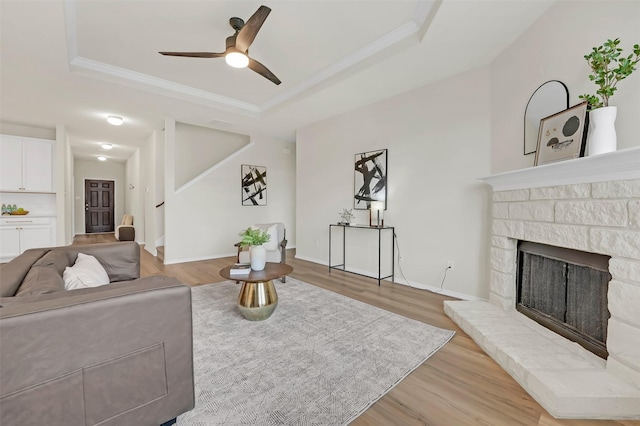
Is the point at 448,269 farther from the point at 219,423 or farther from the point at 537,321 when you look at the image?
the point at 219,423

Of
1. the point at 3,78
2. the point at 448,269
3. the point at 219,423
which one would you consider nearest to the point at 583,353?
the point at 448,269

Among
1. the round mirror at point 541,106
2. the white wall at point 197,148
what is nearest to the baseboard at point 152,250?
the white wall at point 197,148

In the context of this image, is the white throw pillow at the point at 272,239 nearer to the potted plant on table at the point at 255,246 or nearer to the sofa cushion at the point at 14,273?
the potted plant on table at the point at 255,246

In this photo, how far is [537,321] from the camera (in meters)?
2.36

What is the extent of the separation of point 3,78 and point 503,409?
6056mm

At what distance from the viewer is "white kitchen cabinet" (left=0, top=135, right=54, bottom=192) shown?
5.09m

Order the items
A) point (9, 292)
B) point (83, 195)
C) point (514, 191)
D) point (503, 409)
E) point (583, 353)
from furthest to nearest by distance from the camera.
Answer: point (83, 195) → point (514, 191) → point (583, 353) → point (503, 409) → point (9, 292)

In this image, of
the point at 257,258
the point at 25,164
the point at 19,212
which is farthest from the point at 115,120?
the point at 257,258

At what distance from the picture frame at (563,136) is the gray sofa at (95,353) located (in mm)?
2786

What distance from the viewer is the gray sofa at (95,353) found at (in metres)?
0.98

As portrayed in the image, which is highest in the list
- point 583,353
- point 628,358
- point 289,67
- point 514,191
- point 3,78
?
point 289,67

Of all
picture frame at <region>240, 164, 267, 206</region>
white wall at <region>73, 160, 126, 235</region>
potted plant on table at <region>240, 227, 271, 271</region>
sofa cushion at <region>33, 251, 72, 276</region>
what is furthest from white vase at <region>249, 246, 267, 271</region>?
white wall at <region>73, 160, 126, 235</region>

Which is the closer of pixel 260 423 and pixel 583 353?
pixel 260 423

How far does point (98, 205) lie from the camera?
32.6 feet
